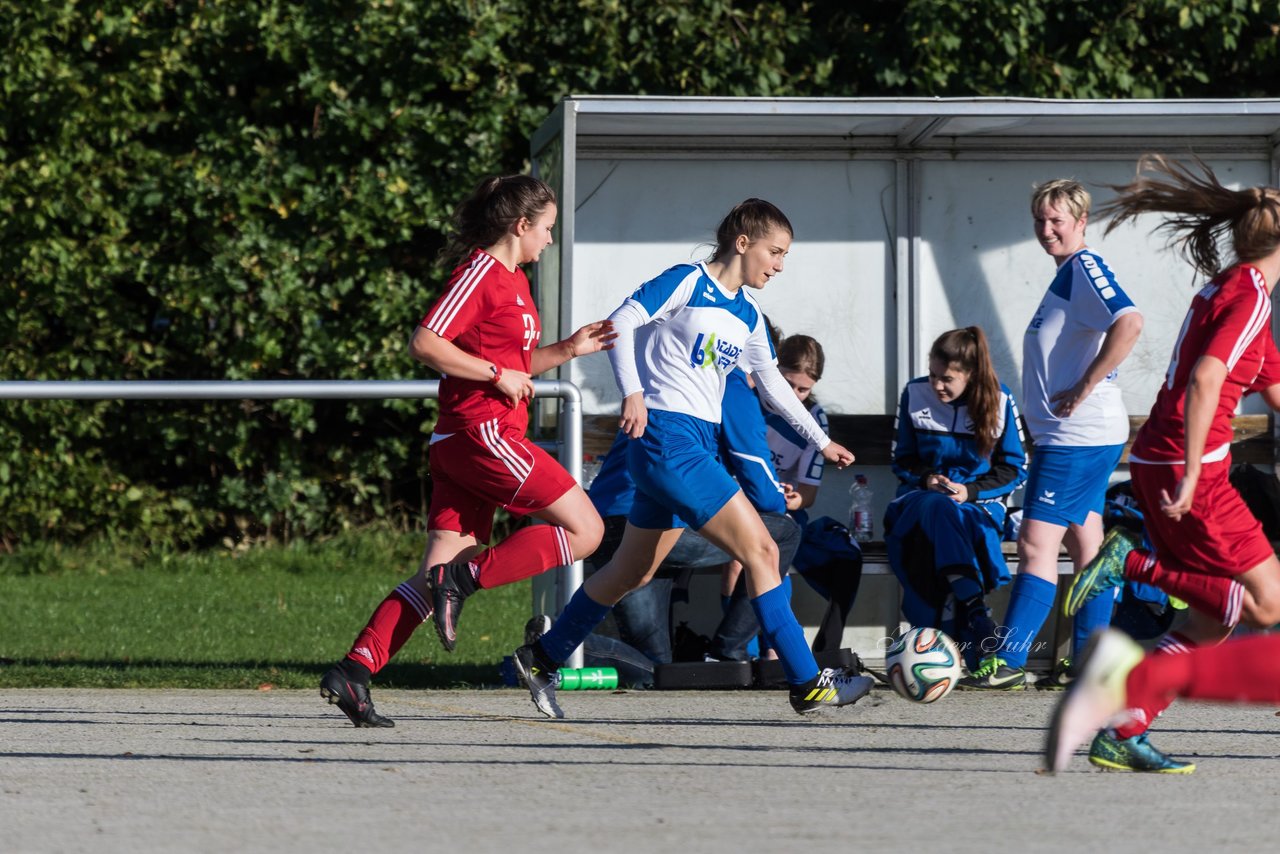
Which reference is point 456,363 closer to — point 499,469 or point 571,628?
point 499,469

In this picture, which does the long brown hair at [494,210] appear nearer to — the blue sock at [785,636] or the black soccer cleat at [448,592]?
the black soccer cleat at [448,592]

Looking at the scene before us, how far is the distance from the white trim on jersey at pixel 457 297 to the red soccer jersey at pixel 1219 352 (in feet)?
7.01

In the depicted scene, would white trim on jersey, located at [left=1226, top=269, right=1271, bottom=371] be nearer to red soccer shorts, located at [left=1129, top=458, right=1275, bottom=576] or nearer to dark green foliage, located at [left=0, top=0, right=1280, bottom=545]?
red soccer shorts, located at [left=1129, top=458, right=1275, bottom=576]

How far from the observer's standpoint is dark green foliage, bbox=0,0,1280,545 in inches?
468

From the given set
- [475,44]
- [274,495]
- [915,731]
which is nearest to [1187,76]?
[475,44]

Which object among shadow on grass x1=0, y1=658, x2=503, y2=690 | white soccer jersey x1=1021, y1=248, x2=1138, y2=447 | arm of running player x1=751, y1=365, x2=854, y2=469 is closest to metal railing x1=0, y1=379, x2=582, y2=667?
shadow on grass x1=0, y1=658, x2=503, y2=690

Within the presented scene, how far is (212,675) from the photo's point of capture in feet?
24.5

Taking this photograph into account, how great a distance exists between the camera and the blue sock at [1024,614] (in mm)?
6766

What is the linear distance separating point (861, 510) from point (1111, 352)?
201 centimetres

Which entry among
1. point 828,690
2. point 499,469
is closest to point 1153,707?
point 828,690

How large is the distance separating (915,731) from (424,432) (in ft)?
22.2

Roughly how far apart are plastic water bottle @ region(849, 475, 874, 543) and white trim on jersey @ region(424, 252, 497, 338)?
2.96 m

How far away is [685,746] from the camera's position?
5.62 meters

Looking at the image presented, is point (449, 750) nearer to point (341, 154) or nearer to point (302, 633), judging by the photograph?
point (302, 633)
